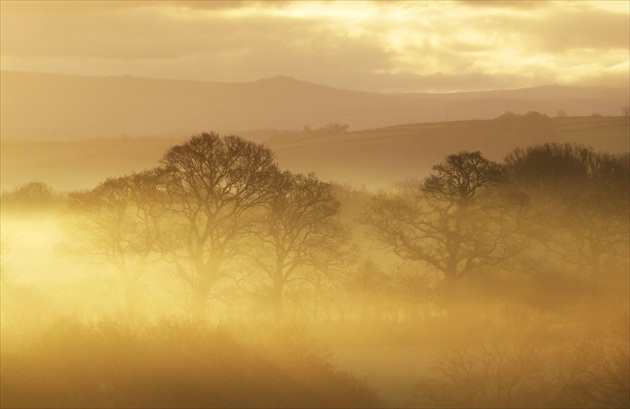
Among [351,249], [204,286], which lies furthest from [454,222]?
[204,286]

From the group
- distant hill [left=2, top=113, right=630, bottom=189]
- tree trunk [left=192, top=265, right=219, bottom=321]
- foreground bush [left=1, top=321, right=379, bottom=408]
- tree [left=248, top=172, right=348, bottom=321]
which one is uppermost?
distant hill [left=2, top=113, right=630, bottom=189]

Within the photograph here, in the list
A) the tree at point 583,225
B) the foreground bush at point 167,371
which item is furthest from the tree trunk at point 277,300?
the tree at point 583,225

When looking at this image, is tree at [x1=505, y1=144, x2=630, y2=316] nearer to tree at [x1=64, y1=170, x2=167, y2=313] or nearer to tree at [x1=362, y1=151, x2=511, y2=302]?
tree at [x1=362, y1=151, x2=511, y2=302]

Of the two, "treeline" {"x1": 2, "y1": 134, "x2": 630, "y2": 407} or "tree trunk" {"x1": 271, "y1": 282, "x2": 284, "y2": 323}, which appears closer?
"tree trunk" {"x1": 271, "y1": 282, "x2": 284, "y2": 323}

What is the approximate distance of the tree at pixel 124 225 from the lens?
1871 inches

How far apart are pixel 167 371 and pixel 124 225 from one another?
17710 mm

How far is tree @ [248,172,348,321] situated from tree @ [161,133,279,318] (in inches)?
32.8

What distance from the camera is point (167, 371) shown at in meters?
32.5

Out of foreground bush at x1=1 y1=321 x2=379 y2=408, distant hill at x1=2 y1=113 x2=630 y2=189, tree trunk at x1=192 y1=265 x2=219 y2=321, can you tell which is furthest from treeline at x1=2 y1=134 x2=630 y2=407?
distant hill at x1=2 y1=113 x2=630 y2=189

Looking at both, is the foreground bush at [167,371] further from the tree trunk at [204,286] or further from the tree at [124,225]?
the tree at [124,225]

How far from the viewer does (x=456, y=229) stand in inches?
1911

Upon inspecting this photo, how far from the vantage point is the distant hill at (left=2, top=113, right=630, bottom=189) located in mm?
125188

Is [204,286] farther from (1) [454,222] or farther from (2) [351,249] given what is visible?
(1) [454,222]

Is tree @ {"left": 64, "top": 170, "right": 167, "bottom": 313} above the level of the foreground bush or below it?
above
